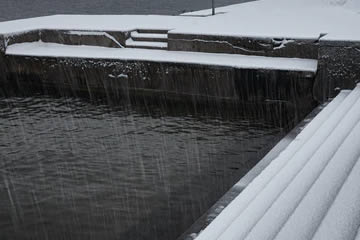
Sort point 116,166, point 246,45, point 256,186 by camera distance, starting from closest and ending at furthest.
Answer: point 256,186, point 116,166, point 246,45

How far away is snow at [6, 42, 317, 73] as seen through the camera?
31.8ft

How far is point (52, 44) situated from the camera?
1282 cm

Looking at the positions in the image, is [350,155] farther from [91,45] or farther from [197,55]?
[91,45]

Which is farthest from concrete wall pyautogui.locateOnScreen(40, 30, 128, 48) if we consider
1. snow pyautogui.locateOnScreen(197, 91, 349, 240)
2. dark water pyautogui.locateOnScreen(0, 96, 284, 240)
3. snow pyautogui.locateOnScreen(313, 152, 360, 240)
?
snow pyautogui.locateOnScreen(313, 152, 360, 240)

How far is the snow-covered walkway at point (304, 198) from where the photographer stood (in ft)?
11.2

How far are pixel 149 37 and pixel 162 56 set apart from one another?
4.03 feet

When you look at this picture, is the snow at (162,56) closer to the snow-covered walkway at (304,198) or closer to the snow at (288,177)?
the snow at (288,177)

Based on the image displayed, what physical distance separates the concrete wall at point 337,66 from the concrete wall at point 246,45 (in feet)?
2.14

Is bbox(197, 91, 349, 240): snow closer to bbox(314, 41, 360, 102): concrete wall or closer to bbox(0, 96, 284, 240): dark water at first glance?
bbox(0, 96, 284, 240): dark water

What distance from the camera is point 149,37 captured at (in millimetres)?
11852

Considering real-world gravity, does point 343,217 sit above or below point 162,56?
above

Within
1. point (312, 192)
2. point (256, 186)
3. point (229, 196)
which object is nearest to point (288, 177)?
point (256, 186)

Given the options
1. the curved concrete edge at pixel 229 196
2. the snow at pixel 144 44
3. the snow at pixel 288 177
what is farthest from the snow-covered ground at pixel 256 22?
the curved concrete edge at pixel 229 196

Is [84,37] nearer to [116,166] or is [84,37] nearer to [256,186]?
[116,166]
